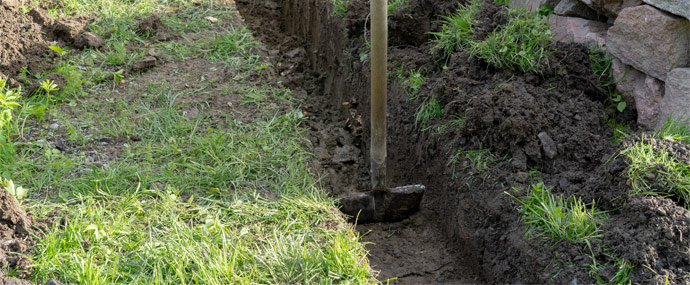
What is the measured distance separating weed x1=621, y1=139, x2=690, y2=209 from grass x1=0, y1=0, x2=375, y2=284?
1.40m

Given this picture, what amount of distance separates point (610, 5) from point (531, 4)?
0.68 meters

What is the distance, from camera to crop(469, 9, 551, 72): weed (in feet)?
12.7

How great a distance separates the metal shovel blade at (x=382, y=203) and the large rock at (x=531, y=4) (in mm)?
1729

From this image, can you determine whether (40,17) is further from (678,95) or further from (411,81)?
(678,95)

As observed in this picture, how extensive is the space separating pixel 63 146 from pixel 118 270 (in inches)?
59.9

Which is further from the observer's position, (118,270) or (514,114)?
(514,114)

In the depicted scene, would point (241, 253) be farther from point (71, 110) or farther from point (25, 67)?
point (25, 67)

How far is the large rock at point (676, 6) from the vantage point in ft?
11.1

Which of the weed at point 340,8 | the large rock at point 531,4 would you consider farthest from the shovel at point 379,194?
the weed at point 340,8

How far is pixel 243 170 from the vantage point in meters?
3.85

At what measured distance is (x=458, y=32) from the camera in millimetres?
4301

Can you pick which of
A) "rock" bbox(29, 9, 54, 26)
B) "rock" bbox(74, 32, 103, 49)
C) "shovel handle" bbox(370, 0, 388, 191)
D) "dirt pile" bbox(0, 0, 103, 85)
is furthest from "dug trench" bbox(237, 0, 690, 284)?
"rock" bbox(29, 9, 54, 26)

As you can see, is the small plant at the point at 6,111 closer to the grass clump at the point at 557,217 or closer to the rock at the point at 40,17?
the rock at the point at 40,17

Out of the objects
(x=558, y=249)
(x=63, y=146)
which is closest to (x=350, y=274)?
(x=558, y=249)
